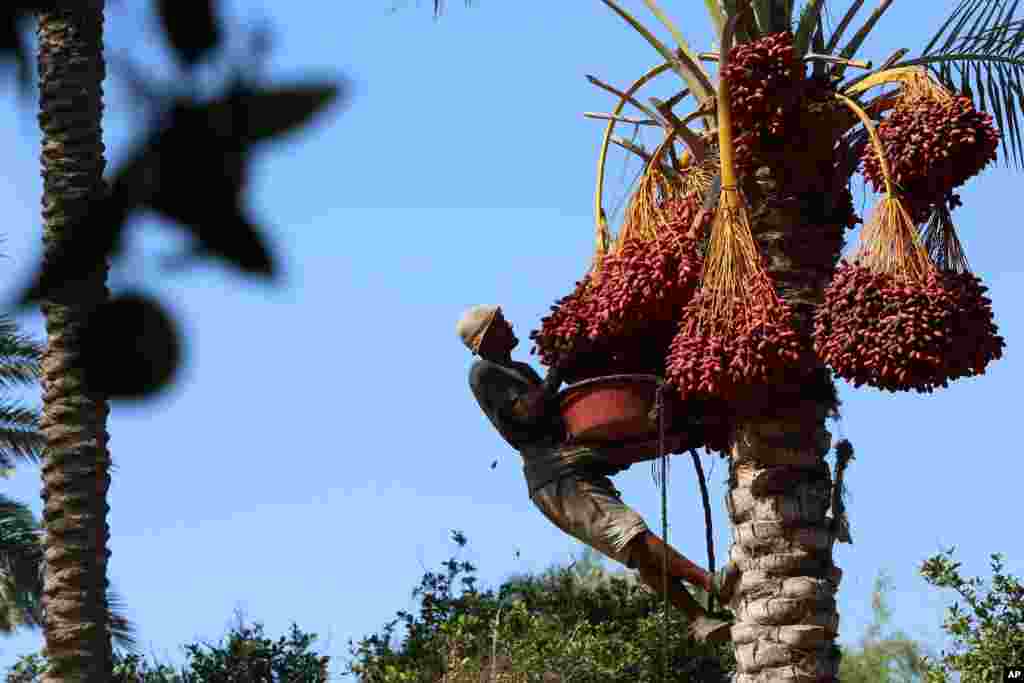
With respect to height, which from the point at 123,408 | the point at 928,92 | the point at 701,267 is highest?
the point at 928,92

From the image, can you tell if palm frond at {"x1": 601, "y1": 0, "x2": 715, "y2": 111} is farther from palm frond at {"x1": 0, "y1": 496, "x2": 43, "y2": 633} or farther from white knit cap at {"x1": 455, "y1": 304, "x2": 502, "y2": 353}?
palm frond at {"x1": 0, "y1": 496, "x2": 43, "y2": 633}

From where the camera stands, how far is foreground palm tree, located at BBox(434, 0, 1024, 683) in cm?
621

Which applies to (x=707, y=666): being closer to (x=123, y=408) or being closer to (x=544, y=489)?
(x=544, y=489)

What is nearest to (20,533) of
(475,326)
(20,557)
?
(20,557)

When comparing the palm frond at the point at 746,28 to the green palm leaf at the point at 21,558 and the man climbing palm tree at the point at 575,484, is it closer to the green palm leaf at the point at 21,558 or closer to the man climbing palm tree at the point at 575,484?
the man climbing palm tree at the point at 575,484

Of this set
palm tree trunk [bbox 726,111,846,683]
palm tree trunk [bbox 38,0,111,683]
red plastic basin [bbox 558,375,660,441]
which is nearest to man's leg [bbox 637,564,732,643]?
palm tree trunk [bbox 726,111,846,683]

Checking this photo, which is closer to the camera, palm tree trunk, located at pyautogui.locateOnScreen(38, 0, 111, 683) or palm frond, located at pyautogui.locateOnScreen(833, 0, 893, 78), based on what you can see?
palm tree trunk, located at pyautogui.locateOnScreen(38, 0, 111, 683)

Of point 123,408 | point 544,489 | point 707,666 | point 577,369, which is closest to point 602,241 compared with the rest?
point 577,369

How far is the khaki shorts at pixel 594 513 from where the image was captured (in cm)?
687

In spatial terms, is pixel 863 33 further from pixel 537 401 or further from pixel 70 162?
pixel 70 162

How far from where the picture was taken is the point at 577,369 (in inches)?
264

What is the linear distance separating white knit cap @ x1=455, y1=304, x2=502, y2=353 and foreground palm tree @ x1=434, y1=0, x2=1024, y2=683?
74cm

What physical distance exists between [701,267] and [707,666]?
3491mm

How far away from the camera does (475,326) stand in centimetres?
716
